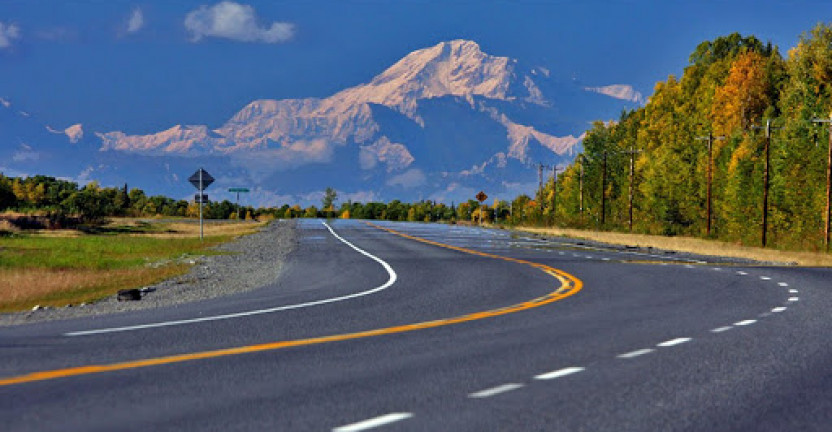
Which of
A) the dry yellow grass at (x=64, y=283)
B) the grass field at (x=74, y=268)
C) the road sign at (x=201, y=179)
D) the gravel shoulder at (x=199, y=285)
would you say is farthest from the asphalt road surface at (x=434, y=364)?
the road sign at (x=201, y=179)

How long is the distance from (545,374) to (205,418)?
329 centimetres

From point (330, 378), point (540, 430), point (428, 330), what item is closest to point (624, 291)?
point (428, 330)

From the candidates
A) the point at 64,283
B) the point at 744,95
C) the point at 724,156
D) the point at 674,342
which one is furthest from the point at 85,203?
the point at 674,342

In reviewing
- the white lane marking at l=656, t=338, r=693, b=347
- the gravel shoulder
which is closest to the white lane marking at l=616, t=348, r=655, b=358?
the white lane marking at l=656, t=338, r=693, b=347

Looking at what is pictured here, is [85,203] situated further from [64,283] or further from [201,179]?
[64,283]

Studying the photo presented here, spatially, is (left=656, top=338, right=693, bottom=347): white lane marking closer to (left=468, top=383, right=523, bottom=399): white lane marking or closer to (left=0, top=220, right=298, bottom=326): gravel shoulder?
(left=468, top=383, right=523, bottom=399): white lane marking

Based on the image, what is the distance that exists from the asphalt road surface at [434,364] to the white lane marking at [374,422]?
0.01 m

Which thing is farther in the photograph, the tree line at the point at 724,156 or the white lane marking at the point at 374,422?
the tree line at the point at 724,156

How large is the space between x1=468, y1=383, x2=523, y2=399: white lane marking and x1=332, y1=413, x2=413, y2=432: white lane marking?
0.90m

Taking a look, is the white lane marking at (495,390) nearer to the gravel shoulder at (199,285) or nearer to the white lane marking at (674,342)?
the white lane marking at (674,342)

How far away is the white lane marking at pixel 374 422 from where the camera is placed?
599 centimetres

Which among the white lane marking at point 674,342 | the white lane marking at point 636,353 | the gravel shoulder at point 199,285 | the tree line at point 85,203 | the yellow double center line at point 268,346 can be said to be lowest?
the gravel shoulder at point 199,285

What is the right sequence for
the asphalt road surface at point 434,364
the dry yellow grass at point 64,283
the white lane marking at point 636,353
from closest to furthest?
1. the asphalt road surface at point 434,364
2. the white lane marking at point 636,353
3. the dry yellow grass at point 64,283

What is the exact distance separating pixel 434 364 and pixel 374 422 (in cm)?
253
